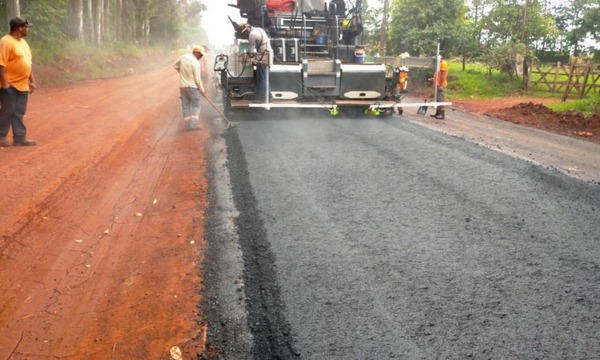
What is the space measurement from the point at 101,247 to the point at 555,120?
39.0 feet

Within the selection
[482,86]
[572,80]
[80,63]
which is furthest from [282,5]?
[572,80]

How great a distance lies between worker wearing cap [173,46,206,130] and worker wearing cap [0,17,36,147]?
9.22 ft

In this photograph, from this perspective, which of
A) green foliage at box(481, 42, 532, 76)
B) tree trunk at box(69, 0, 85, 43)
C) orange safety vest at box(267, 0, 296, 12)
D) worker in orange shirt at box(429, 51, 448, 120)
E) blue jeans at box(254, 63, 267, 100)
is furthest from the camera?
tree trunk at box(69, 0, 85, 43)

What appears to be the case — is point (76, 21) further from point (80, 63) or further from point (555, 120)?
point (555, 120)

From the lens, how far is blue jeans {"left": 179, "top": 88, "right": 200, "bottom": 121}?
9.81 meters

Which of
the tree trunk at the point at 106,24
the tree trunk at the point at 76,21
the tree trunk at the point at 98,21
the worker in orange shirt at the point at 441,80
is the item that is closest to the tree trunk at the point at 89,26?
the tree trunk at the point at 98,21

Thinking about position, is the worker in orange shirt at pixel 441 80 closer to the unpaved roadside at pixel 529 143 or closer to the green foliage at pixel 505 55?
the unpaved roadside at pixel 529 143

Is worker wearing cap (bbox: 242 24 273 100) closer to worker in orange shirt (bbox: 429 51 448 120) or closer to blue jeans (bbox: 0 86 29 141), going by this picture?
worker in orange shirt (bbox: 429 51 448 120)

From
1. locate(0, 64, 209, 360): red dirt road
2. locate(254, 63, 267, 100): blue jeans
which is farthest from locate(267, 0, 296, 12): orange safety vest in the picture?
locate(0, 64, 209, 360): red dirt road

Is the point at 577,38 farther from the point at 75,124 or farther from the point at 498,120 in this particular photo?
the point at 75,124

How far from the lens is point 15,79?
7.35 m

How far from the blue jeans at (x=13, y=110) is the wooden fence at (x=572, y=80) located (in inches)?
643

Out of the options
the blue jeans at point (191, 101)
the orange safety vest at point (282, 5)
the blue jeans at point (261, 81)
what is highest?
the orange safety vest at point (282, 5)

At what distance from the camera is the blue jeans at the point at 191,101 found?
981 centimetres
